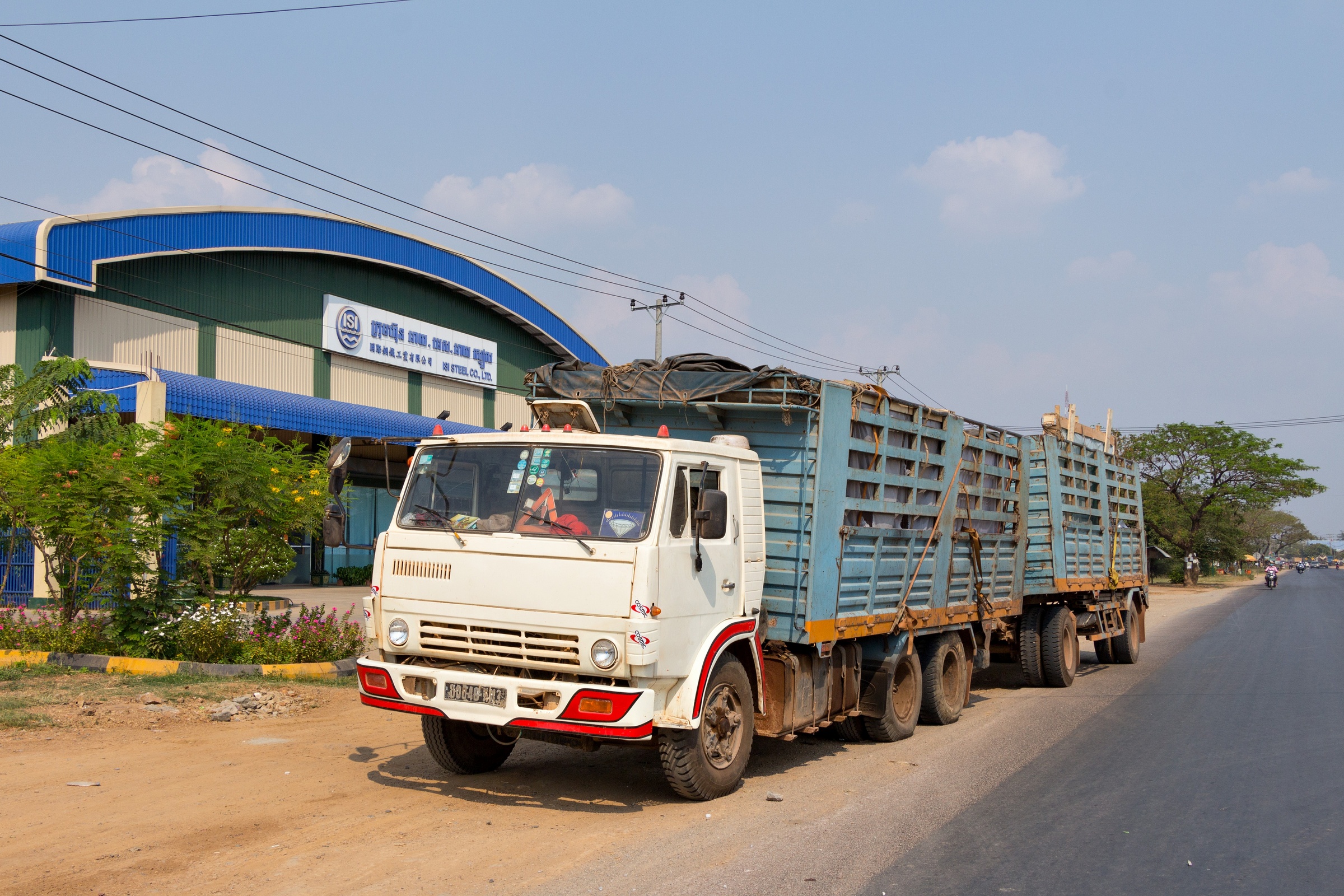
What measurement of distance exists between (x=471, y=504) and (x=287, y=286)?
23.4m

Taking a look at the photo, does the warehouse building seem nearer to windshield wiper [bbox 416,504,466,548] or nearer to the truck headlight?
windshield wiper [bbox 416,504,466,548]

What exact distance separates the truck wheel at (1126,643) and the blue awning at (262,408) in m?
11.5

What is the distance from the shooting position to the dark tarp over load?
7395 mm

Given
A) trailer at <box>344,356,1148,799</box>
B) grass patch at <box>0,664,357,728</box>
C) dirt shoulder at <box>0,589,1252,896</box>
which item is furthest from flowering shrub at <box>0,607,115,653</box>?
trailer at <box>344,356,1148,799</box>

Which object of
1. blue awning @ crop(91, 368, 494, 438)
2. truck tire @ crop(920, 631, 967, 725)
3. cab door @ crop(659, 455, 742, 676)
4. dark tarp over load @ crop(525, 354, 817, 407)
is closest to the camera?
cab door @ crop(659, 455, 742, 676)

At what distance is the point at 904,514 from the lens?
876 centimetres

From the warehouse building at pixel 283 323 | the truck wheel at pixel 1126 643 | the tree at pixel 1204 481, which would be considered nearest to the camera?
the truck wheel at pixel 1126 643

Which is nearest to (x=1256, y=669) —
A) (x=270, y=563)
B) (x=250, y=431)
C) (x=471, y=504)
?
(x=471, y=504)

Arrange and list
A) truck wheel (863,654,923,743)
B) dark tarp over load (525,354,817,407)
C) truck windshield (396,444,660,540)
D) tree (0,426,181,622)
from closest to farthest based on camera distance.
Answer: truck windshield (396,444,660,540) → dark tarp over load (525,354,817,407) → truck wheel (863,654,923,743) → tree (0,426,181,622)

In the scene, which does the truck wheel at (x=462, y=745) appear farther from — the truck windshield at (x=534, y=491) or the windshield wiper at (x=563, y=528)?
the windshield wiper at (x=563, y=528)

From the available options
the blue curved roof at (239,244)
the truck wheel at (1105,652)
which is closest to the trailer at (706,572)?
the truck wheel at (1105,652)

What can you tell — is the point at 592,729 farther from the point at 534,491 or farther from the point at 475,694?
the point at 534,491

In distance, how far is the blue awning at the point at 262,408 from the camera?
19.2 metres

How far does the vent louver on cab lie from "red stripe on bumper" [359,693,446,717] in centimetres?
78
